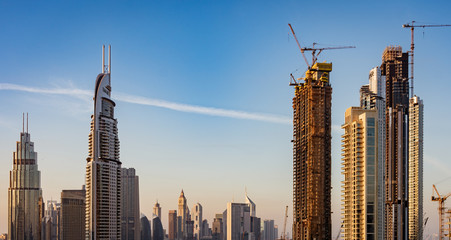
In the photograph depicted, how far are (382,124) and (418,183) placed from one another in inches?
948

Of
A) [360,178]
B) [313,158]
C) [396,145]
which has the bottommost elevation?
[360,178]

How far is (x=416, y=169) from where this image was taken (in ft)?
552

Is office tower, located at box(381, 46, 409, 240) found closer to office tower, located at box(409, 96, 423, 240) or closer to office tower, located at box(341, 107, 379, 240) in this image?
office tower, located at box(409, 96, 423, 240)

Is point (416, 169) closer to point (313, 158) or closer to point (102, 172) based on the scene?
point (313, 158)

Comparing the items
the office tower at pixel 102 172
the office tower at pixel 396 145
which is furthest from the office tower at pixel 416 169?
the office tower at pixel 102 172

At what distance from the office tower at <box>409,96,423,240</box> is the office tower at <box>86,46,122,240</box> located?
223ft

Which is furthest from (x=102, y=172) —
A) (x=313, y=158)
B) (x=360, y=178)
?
(x=360, y=178)

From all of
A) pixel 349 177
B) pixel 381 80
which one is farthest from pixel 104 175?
pixel 381 80

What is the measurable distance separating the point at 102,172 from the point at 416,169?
75.3m

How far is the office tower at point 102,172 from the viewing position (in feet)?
485

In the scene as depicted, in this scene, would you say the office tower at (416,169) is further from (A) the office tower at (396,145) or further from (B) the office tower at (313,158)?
(B) the office tower at (313,158)

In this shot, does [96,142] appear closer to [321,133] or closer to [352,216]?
[321,133]

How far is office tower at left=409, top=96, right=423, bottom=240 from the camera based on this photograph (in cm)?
16138

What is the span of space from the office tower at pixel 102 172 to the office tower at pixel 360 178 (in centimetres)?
5475
